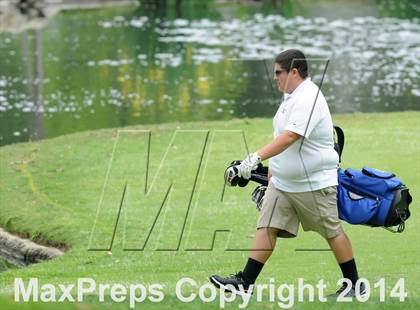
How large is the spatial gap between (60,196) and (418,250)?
5935 millimetres

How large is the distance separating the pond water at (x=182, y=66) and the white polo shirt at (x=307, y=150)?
6.03 meters

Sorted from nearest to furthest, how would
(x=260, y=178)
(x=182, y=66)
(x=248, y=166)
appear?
(x=248, y=166), (x=260, y=178), (x=182, y=66)

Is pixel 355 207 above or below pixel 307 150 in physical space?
below

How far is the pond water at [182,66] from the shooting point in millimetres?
25922

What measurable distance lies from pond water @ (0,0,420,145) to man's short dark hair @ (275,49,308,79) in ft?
19.6

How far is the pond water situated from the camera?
85.0ft

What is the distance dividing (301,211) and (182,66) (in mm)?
27602

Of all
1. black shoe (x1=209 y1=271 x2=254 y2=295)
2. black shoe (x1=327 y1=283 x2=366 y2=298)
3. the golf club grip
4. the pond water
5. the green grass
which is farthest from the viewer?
the pond water

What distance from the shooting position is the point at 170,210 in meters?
13.6

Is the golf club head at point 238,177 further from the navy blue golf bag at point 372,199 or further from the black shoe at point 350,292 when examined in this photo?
the black shoe at point 350,292

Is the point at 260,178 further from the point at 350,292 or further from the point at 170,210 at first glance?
the point at 170,210

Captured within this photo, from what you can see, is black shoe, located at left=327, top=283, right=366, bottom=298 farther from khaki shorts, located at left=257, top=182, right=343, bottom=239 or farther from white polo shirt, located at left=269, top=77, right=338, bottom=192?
white polo shirt, located at left=269, top=77, right=338, bottom=192

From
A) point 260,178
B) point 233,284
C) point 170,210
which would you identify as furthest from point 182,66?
point 233,284

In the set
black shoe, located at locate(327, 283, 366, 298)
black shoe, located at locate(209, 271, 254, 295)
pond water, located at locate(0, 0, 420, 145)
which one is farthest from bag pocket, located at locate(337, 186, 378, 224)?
pond water, located at locate(0, 0, 420, 145)
